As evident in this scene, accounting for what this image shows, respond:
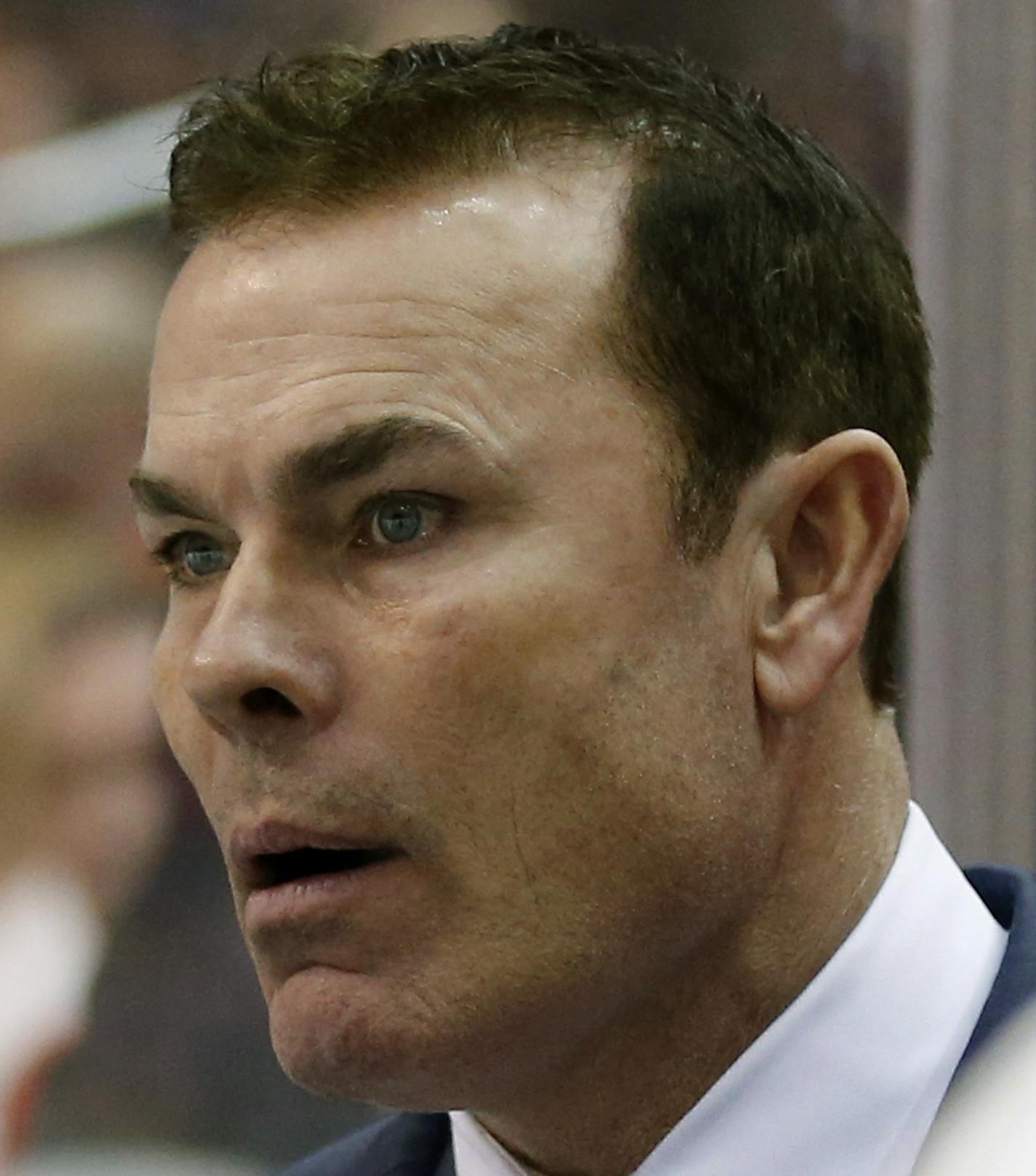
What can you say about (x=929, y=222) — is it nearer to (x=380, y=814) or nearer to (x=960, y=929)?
(x=960, y=929)

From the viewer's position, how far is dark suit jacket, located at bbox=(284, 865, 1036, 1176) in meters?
1.58

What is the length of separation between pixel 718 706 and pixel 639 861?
15 centimetres

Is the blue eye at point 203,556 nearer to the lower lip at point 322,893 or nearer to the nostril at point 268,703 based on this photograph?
the nostril at point 268,703

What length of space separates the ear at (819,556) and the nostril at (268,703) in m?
0.42

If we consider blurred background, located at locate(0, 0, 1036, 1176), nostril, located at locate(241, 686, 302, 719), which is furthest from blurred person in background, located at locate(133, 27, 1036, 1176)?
blurred background, located at locate(0, 0, 1036, 1176)

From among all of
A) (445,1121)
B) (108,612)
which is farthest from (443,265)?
(108,612)

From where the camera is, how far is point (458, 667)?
1.49 metres

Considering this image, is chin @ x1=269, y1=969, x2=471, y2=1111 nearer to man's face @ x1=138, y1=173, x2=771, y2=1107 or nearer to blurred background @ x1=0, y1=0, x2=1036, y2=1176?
man's face @ x1=138, y1=173, x2=771, y2=1107

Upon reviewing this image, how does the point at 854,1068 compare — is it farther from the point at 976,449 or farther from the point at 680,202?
the point at 976,449

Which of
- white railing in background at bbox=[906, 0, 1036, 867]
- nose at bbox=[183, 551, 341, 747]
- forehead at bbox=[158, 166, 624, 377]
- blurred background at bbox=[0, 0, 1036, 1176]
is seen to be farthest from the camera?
blurred background at bbox=[0, 0, 1036, 1176]

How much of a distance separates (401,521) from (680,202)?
1.31 ft

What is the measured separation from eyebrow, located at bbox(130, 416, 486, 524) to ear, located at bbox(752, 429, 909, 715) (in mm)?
294

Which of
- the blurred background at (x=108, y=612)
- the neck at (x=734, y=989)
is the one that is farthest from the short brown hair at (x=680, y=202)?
the blurred background at (x=108, y=612)

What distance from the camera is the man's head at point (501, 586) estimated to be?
150 centimetres
